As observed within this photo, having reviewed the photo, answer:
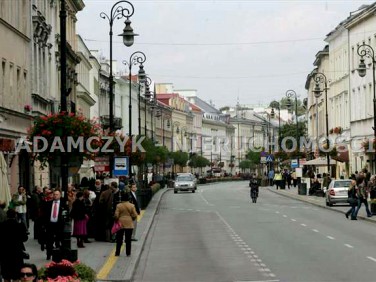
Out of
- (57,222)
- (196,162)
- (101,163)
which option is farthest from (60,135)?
(196,162)

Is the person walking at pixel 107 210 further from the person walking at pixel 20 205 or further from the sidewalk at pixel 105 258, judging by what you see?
the person walking at pixel 20 205

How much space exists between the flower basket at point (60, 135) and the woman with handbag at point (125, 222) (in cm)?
208

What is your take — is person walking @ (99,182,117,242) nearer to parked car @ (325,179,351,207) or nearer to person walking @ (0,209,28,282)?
person walking @ (0,209,28,282)

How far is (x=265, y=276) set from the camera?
18.7 m

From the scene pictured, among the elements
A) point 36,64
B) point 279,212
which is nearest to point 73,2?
point 36,64

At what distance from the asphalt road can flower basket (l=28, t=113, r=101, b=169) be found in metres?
3.29

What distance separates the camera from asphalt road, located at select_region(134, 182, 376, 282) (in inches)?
753

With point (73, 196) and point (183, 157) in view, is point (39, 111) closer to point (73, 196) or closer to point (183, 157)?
point (73, 196)

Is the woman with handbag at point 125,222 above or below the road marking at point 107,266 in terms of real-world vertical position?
above

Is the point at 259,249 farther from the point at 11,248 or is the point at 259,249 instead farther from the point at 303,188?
the point at 303,188

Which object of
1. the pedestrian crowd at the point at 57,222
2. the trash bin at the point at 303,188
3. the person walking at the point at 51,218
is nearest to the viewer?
the pedestrian crowd at the point at 57,222

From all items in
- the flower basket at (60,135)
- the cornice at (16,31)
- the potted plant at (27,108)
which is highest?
the cornice at (16,31)

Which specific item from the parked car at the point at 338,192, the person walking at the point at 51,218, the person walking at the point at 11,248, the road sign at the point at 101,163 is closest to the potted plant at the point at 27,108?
the road sign at the point at 101,163

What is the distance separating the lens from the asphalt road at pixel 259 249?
19.1 meters
